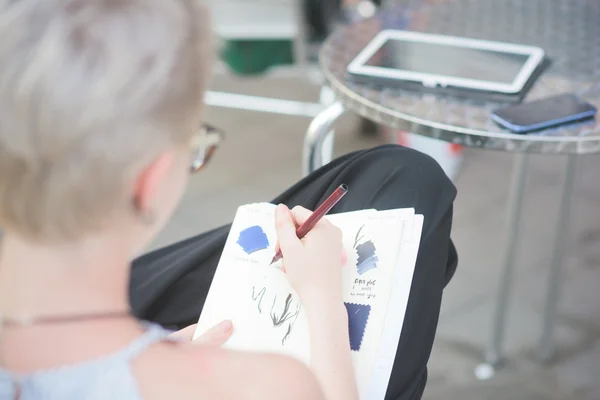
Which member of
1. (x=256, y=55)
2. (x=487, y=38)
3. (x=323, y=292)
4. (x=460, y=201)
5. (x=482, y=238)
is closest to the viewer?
(x=323, y=292)

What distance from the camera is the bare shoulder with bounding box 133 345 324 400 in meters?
Answer: 0.54

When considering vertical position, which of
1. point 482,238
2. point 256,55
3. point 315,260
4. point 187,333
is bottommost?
point 482,238

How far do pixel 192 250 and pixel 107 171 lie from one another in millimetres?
430

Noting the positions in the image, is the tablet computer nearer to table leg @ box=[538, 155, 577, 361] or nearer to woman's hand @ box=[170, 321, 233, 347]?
table leg @ box=[538, 155, 577, 361]

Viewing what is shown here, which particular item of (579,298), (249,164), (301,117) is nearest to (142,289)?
(579,298)

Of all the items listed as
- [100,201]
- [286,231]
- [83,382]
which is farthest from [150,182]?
[286,231]

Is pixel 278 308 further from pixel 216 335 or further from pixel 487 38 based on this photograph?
pixel 487 38

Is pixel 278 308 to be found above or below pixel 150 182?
below

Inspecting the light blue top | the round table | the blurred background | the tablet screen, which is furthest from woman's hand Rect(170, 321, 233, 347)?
the blurred background

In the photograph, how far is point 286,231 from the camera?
29.5 inches

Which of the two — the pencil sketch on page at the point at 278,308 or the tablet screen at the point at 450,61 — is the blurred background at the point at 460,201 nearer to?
the tablet screen at the point at 450,61

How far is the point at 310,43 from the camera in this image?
216 cm

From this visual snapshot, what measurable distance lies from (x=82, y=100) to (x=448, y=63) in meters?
0.76

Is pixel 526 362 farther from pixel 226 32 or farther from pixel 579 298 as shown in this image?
pixel 226 32
